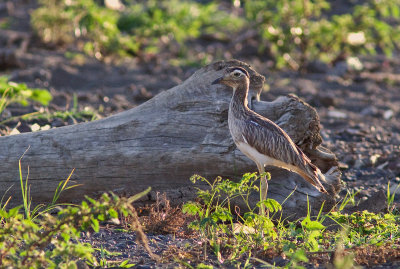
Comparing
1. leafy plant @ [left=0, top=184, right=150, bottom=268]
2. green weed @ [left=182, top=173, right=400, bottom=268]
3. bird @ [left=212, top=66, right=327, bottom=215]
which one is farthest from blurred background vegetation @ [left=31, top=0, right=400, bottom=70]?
leafy plant @ [left=0, top=184, right=150, bottom=268]

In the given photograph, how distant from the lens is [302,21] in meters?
9.77

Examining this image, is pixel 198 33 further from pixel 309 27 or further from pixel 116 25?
pixel 309 27

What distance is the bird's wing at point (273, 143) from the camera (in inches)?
187

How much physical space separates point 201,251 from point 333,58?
720 cm

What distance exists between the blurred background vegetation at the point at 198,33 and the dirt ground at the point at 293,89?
0.23m

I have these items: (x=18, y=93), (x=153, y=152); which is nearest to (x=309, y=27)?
(x=18, y=93)

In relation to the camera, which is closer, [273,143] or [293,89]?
[273,143]

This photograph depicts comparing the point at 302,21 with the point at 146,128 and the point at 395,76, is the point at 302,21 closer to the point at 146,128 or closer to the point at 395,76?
the point at 395,76

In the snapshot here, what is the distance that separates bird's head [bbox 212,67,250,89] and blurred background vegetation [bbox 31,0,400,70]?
4.70 m

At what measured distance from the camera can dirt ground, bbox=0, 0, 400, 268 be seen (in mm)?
6875

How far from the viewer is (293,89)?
947 centimetres

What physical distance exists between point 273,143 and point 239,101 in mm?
464

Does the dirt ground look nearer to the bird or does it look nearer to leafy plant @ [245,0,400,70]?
leafy plant @ [245,0,400,70]

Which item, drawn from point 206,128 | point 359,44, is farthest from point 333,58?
point 206,128
